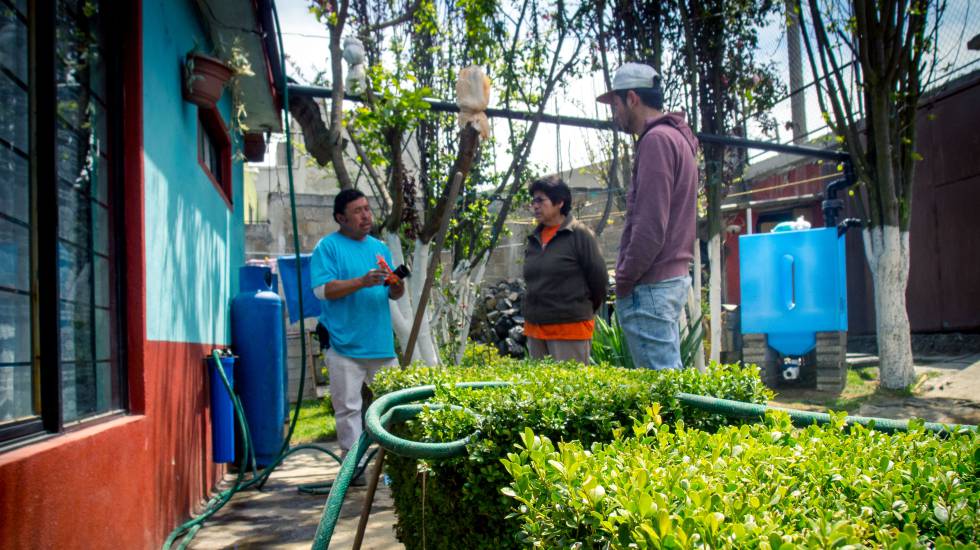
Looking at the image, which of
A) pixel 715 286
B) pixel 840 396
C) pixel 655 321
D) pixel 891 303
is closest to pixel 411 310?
pixel 655 321

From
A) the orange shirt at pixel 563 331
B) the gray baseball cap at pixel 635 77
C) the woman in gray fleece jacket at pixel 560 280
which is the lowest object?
the orange shirt at pixel 563 331

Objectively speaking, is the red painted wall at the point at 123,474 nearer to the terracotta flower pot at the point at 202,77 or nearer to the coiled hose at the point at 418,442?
the coiled hose at the point at 418,442

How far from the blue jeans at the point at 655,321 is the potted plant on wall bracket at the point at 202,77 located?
111 inches

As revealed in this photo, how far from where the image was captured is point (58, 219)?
2.52 m

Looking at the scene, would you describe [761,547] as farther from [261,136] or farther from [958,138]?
[958,138]

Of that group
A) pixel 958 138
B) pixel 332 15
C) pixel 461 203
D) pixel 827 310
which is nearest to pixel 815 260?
pixel 827 310

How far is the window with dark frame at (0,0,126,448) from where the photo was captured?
7.41 feet

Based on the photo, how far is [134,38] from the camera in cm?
336

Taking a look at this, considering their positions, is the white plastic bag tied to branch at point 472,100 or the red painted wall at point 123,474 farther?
the white plastic bag tied to branch at point 472,100

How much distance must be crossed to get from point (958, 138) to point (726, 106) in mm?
3627

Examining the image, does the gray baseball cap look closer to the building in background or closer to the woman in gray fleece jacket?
the woman in gray fleece jacket

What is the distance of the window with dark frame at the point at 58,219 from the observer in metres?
2.26

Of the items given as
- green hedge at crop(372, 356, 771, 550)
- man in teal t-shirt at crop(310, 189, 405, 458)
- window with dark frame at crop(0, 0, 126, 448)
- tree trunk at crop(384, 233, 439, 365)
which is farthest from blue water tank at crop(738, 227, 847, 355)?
window with dark frame at crop(0, 0, 126, 448)

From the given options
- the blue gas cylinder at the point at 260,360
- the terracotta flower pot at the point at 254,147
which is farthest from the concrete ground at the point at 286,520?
the terracotta flower pot at the point at 254,147
